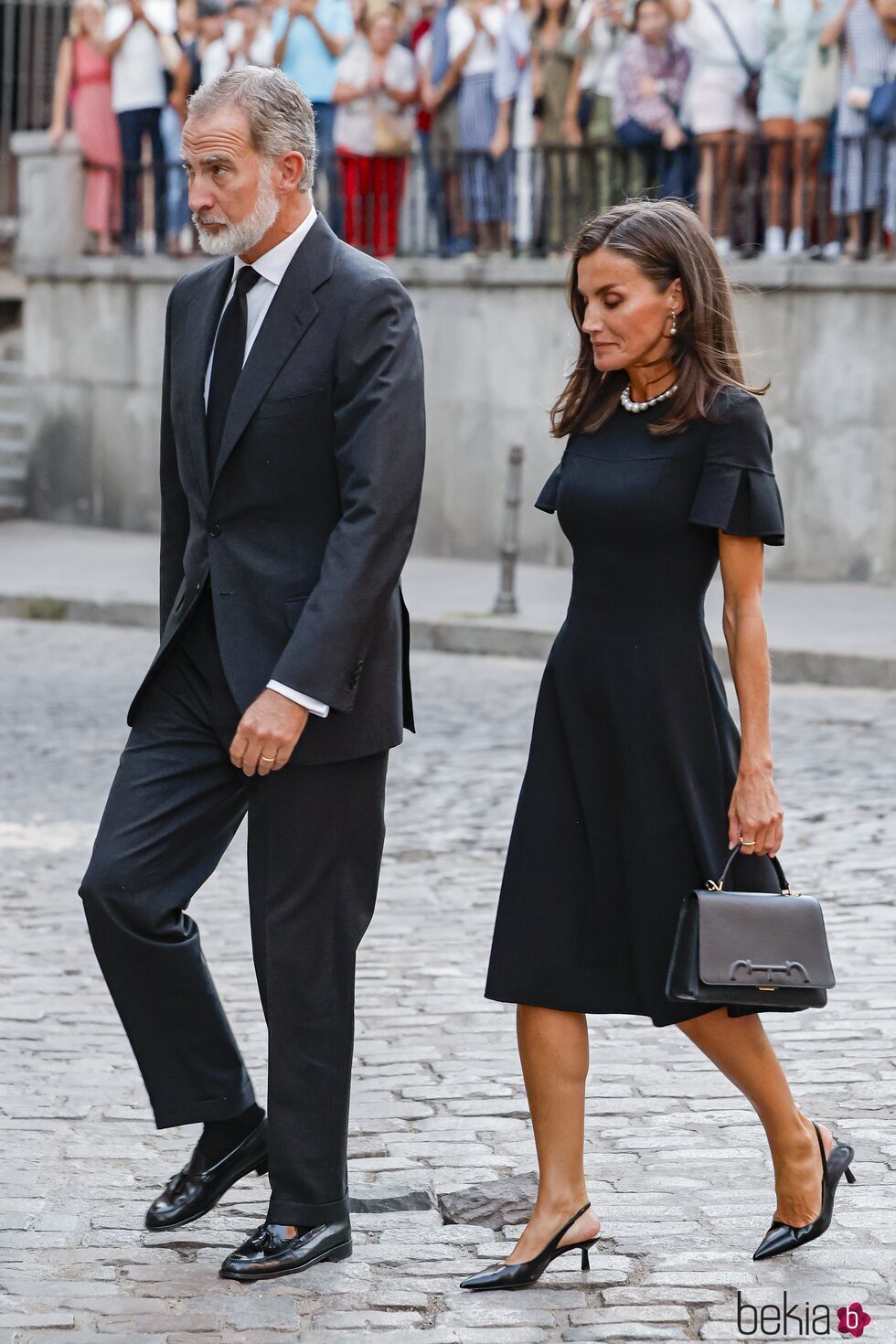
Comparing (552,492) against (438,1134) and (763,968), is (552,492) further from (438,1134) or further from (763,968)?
(438,1134)

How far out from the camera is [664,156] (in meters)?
15.0

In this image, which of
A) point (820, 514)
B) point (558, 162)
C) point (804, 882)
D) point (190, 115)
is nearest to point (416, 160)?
point (558, 162)

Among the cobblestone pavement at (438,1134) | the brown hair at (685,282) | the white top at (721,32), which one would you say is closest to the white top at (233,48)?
the white top at (721,32)

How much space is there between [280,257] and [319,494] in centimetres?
45

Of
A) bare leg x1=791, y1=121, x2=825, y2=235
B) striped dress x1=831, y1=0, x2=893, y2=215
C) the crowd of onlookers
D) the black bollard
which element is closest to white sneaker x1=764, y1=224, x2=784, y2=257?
the crowd of onlookers

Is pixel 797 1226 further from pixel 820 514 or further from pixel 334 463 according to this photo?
pixel 820 514

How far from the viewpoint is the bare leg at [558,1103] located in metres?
4.13

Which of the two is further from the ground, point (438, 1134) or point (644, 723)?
point (644, 723)

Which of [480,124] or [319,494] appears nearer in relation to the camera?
[319,494]

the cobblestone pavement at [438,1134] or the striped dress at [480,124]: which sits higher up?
the striped dress at [480,124]

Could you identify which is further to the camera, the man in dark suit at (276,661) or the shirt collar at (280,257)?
the shirt collar at (280,257)

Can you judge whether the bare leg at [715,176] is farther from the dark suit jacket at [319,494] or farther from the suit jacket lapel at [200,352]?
the dark suit jacket at [319,494]

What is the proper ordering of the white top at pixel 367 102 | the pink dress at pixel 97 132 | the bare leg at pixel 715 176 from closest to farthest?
the bare leg at pixel 715 176, the white top at pixel 367 102, the pink dress at pixel 97 132

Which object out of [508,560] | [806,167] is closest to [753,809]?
[508,560]
